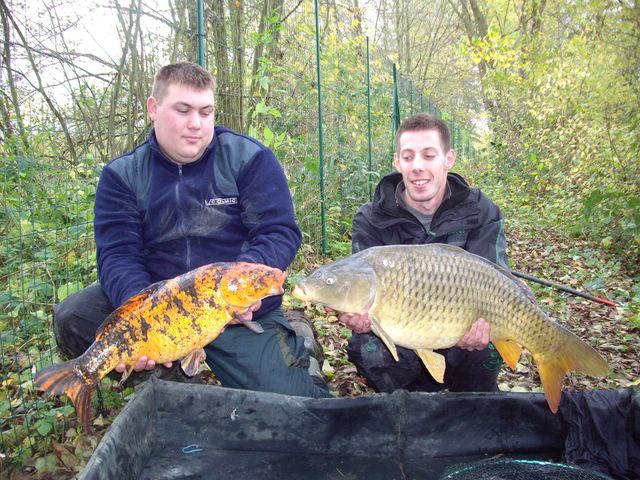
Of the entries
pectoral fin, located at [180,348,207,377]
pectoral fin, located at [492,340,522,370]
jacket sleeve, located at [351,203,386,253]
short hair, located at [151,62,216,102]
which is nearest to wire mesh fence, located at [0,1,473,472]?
pectoral fin, located at [180,348,207,377]

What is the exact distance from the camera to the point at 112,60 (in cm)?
397

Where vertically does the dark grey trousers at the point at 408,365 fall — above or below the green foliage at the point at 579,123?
below

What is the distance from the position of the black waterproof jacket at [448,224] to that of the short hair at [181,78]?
834 millimetres

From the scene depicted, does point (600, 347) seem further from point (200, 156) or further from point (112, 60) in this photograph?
point (112, 60)

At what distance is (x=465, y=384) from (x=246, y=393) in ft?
3.08

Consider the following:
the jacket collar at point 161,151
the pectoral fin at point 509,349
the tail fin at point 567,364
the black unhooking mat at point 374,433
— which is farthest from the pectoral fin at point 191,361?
the tail fin at point 567,364

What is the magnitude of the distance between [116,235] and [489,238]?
1455 millimetres

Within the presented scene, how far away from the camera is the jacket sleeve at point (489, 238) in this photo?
2.07 metres

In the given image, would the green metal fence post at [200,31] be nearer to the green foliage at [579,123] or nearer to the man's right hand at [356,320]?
the man's right hand at [356,320]

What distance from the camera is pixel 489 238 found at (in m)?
2.10

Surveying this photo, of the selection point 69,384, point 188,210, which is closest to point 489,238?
point 188,210

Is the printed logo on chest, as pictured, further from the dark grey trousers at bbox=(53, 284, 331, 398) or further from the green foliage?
the green foliage

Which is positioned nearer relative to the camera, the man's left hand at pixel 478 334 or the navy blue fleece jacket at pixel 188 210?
the man's left hand at pixel 478 334

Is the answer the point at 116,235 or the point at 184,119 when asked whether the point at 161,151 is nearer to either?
the point at 184,119
